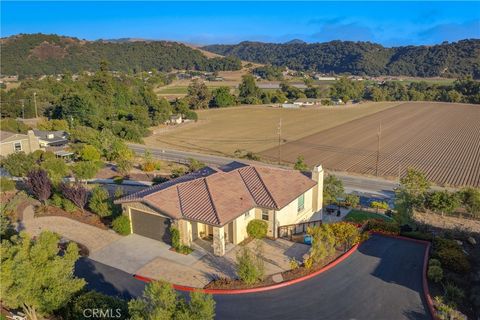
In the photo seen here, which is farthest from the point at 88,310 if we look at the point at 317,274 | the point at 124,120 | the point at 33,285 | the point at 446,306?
the point at 124,120

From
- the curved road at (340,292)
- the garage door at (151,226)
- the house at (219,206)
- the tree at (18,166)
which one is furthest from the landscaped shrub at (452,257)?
the tree at (18,166)

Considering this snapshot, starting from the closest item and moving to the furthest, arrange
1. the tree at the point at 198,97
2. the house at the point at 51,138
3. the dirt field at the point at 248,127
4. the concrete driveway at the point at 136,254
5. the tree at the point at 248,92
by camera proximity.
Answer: the concrete driveway at the point at 136,254
the house at the point at 51,138
the dirt field at the point at 248,127
the tree at the point at 198,97
the tree at the point at 248,92

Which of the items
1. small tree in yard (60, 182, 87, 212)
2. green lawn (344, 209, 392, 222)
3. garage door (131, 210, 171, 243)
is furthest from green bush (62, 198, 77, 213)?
green lawn (344, 209, 392, 222)

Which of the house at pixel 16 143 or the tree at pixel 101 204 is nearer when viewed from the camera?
the tree at pixel 101 204

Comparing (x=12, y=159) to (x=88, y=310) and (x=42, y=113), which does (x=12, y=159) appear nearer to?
(x=88, y=310)

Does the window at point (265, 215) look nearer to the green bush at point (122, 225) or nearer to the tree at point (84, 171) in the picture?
the green bush at point (122, 225)

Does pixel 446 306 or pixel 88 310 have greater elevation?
pixel 88 310

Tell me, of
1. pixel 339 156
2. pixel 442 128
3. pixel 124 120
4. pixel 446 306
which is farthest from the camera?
pixel 442 128
